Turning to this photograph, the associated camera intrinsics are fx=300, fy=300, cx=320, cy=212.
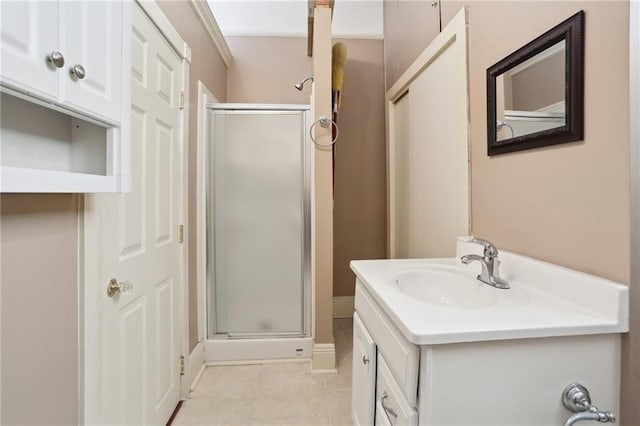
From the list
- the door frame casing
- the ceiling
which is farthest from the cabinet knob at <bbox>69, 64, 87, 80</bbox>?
the ceiling

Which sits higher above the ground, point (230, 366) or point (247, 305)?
point (247, 305)

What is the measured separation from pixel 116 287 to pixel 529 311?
4.44 feet

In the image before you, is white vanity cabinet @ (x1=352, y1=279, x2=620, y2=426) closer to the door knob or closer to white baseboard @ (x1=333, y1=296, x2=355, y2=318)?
the door knob

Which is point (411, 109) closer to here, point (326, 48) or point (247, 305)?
point (326, 48)

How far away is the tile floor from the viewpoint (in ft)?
5.31

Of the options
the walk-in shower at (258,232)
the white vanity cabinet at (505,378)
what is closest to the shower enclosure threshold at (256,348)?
the walk-in shower at (258,232)

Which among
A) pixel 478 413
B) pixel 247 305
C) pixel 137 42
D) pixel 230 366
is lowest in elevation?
pixel 230 366

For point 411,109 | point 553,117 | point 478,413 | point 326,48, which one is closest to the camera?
point 478,413

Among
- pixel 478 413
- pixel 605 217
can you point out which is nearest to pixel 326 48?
pixel 605 217

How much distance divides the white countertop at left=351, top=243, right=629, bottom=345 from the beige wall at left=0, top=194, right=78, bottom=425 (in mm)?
940

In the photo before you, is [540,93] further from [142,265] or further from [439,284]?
[142,265]

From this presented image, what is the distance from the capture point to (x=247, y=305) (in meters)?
2.21

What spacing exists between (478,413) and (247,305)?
1.75 metres

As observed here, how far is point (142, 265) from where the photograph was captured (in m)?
1.33
